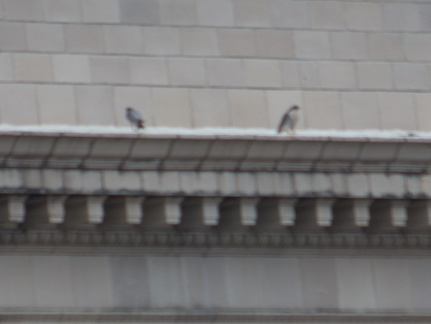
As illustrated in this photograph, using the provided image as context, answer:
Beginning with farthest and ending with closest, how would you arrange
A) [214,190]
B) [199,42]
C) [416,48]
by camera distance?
1. [416,48]
2. [199,42]
3. [214,190]

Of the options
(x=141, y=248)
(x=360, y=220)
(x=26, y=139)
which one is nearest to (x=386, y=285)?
(x=360, y=220)

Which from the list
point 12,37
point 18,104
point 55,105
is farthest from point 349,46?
point 18,104

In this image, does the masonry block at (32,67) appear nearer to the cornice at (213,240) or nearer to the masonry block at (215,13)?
the masonry block at (215,13)

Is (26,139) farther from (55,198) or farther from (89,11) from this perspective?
(89,11)

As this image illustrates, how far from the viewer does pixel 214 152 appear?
32938mm

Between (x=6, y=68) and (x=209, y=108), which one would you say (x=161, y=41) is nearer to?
(x=209, y=108)

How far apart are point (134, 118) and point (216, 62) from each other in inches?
90.6

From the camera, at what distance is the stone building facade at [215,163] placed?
3244 centimetres

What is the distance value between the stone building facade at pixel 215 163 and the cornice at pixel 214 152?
0.08 feet

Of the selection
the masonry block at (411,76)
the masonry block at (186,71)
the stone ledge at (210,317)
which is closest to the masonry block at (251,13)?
the masonry block at (186,71)

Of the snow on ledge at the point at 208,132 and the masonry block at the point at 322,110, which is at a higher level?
Result: the masonry block at the point at 322,110

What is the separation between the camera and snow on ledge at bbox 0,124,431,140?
108ft

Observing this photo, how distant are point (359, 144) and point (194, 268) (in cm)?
288

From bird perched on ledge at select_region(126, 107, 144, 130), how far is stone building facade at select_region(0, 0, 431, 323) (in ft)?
1.45
